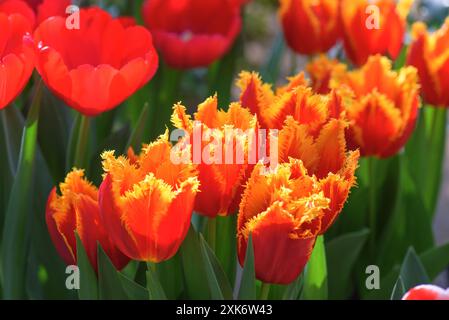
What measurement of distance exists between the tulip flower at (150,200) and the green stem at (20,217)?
0.23 m

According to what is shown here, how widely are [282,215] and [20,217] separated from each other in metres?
0.39

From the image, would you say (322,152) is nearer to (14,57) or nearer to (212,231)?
(212,231)

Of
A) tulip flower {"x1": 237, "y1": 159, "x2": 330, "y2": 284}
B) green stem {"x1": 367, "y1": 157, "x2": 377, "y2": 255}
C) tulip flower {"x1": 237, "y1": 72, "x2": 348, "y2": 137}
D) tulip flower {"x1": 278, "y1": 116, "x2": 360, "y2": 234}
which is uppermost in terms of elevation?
tulip flower {"x1": 237, "y1": 72, "x2": 348, "y2": 137}

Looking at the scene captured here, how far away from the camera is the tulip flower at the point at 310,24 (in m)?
1.43

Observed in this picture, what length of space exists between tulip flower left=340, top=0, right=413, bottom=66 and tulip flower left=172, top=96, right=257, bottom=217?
540 millimetres

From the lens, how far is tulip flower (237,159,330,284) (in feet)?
2.36

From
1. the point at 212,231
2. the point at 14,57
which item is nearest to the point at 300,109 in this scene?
the point at 212,231

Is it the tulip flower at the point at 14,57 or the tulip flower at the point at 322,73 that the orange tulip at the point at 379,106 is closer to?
the tulip flower at the point at 322,73

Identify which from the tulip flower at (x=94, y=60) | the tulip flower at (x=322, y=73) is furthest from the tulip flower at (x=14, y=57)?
the tulip flower at (x=322, y=73)

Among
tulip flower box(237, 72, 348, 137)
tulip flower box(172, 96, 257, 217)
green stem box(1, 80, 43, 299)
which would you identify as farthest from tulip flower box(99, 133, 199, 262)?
green stem box(1, 80, 43, 299)

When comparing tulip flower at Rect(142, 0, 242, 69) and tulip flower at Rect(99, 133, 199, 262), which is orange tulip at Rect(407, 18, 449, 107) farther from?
tulip flower at Rect(99, 133, 199, 262)

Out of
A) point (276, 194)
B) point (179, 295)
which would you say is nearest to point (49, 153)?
point (179, 295)
